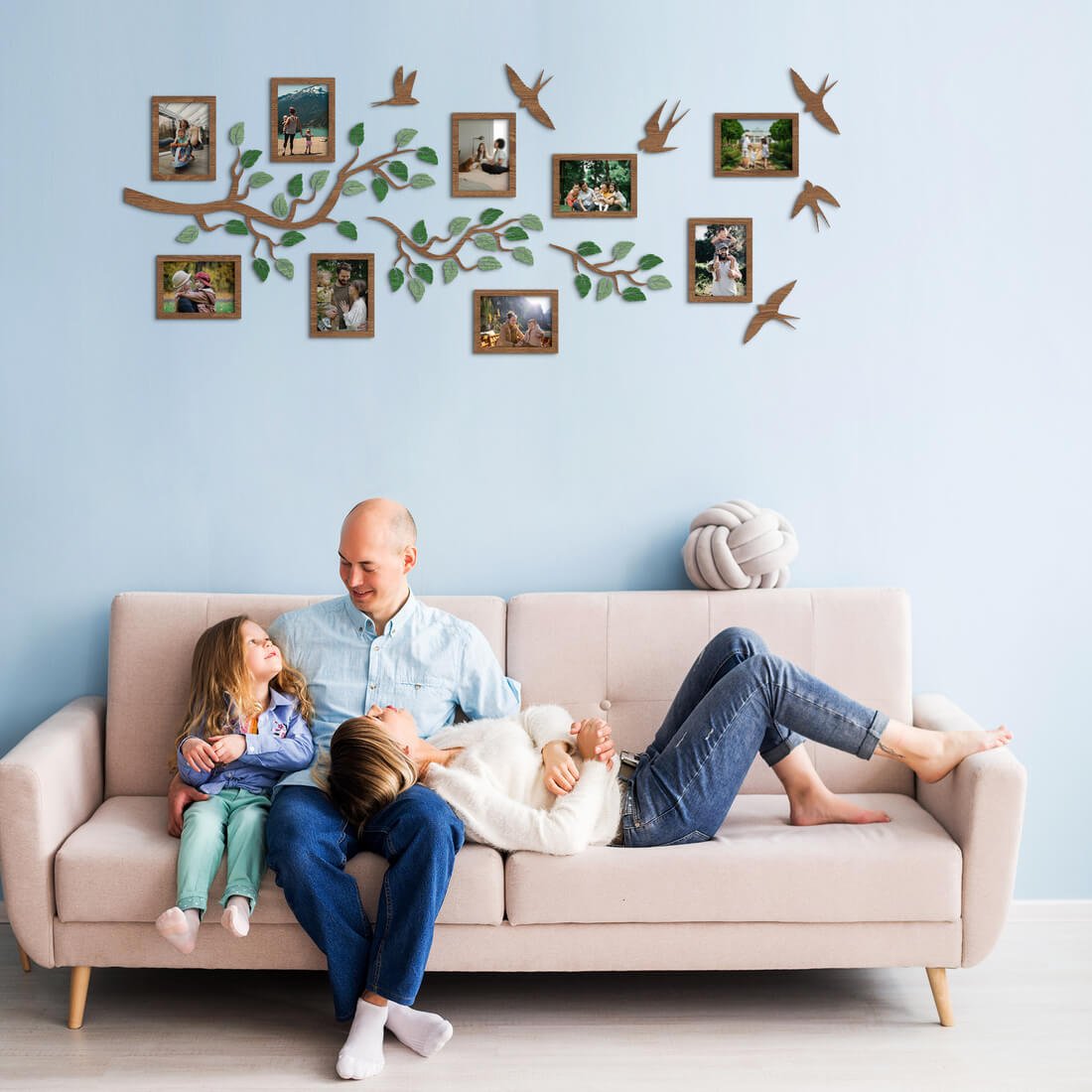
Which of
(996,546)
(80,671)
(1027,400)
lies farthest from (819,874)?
(80,671)

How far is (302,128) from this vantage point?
2.88 metres

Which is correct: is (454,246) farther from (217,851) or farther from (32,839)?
(32,839)

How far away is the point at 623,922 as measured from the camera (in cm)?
227

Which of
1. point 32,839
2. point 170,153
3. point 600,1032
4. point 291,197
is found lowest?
point 600,1032

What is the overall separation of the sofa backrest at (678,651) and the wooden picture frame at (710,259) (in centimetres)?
77

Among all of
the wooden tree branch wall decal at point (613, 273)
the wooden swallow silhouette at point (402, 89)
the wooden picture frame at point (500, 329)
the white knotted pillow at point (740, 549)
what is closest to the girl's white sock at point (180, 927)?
the white knotted pillow at point (740, 549)

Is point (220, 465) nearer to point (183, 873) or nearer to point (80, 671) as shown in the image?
point (80, 671)

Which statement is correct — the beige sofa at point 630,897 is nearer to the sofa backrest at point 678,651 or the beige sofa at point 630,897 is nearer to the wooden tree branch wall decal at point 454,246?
the sofa backrest at point 678,651

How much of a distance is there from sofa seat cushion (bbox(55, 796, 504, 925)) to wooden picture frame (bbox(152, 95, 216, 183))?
5.41ft

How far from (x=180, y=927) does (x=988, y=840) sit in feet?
5.13

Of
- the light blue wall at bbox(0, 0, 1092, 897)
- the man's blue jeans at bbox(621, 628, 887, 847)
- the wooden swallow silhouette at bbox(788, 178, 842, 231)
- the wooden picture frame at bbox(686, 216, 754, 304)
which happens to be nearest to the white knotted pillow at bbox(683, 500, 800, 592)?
the light blue wall at bbox(0, 0, 1092, 897)

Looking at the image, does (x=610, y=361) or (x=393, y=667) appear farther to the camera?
(x=610, y=361)

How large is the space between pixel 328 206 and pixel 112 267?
1.88ft

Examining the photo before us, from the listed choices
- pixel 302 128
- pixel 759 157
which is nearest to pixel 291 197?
pixel 302 128
